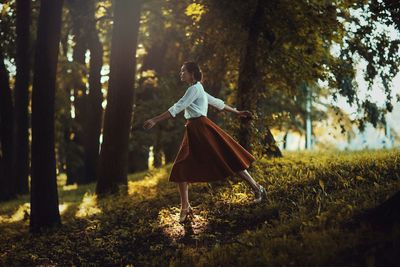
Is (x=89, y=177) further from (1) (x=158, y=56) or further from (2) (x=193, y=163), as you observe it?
(2) (x=193, y=163)

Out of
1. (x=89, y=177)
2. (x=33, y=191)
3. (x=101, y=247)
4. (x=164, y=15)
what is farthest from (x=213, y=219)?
(x=89, y=177)

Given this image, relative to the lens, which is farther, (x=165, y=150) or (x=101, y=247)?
(x=165, y=150)

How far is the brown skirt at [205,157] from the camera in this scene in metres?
7.95

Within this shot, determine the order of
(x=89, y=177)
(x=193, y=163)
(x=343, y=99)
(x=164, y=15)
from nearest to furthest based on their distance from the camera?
1. (x=193, y=163)
2. (x=343, y=99)
3. (x=164, y=15)
4. (x=89, y=177)

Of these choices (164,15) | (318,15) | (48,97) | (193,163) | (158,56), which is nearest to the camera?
(193,163)

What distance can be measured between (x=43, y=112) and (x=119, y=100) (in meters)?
3.95

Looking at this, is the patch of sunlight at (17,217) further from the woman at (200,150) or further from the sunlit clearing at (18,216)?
the woman at (200,150)

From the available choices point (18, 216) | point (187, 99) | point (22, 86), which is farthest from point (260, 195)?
point (22, 86)

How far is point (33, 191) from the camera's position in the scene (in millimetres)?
10039

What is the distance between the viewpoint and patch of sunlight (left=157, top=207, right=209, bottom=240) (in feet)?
25.6

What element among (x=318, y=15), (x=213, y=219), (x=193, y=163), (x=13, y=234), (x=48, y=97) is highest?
(x=318, y=15)

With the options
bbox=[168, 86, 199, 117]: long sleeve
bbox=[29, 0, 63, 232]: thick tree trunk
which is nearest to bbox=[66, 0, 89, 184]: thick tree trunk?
bbox=[29, 0, 63, 232]: thick tree trunk

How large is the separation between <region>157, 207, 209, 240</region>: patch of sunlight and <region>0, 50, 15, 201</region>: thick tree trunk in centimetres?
1217

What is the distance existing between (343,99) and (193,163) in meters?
7.26
